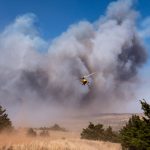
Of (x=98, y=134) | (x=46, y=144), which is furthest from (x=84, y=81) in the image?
(x=98, y=134)

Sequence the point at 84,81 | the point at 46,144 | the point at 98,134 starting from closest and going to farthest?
the point at 84,81 < the point at 46,144 < the point at 98,134

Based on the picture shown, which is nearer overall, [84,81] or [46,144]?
[84,81]

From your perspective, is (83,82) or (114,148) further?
(114,148)

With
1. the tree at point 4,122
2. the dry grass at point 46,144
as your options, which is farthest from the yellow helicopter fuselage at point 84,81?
the tree at point 4,122

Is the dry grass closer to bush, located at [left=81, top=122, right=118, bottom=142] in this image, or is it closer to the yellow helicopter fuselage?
bush, located at [left=81, top=122, right=118, bottom=142]

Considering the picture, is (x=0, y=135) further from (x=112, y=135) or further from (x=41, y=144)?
(x=112, y=135)

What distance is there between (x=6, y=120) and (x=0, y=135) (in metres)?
9.25

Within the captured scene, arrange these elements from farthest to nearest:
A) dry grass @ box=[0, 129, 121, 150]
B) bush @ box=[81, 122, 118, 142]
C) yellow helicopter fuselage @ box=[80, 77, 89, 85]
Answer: bush @ box=[81, 122, 118, 142]
dry grass @ box=[0, 129, 121, 150]
yellow helicopter fuselage @ box=[80, 77, 89, 85]

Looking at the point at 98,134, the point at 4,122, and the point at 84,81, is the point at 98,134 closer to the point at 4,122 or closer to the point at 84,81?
the point at 4,122

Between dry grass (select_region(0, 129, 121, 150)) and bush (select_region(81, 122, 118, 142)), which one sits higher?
bush (select_region(81, 122, 118, 142))

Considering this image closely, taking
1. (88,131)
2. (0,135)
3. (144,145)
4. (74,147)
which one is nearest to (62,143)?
(74,147)

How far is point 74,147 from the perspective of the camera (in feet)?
240

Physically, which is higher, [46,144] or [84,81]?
[84,81]

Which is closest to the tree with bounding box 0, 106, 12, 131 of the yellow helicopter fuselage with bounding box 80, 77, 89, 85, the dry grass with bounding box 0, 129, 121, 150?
the dry grass with bounding box 0, 129, 121, 150
